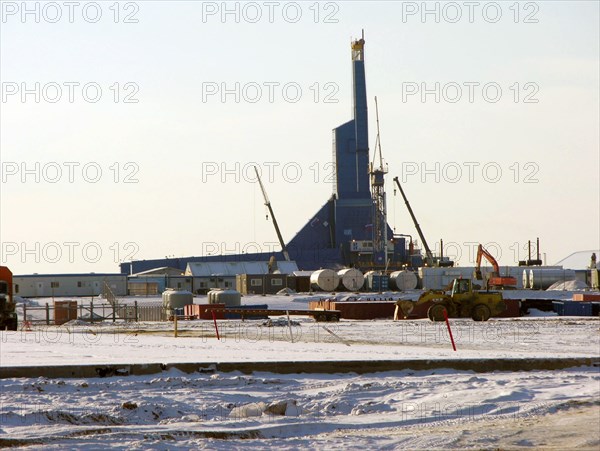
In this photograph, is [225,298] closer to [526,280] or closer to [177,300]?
[177,300]

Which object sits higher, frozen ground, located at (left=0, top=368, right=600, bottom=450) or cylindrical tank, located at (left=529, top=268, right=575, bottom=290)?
cylindrical tank, located at (left=529, top=268, right=575, bottom=290)

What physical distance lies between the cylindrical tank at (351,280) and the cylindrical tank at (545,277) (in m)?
16.8

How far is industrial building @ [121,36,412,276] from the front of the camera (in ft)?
422

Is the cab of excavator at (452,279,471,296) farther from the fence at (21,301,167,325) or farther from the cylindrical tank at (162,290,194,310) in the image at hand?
the cylindrical tank at (162,290,194,310)

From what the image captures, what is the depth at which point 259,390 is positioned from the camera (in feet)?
54.5

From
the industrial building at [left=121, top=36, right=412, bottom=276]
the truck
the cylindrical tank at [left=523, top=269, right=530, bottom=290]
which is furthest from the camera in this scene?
the industrial building at [left=121, top=36, right=412, bottom=276]

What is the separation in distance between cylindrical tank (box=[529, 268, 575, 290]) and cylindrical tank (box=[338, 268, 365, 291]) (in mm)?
16793

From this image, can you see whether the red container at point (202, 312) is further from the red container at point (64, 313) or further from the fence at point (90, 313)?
the red container at point (64, 313)

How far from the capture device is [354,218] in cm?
13338

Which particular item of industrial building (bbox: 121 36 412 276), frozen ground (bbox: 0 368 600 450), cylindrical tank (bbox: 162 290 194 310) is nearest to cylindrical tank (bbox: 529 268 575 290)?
industrial building (bbox: 121 36 412 276)

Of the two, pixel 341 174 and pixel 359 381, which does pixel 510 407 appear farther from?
pixel 341 174

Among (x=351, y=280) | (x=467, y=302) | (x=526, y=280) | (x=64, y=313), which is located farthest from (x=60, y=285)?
(x=467, y=302)

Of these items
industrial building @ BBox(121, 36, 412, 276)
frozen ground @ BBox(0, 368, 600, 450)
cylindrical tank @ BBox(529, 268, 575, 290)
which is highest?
industrial building @ BBox(121, 36, 412, 276)

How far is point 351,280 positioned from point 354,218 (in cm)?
2847
